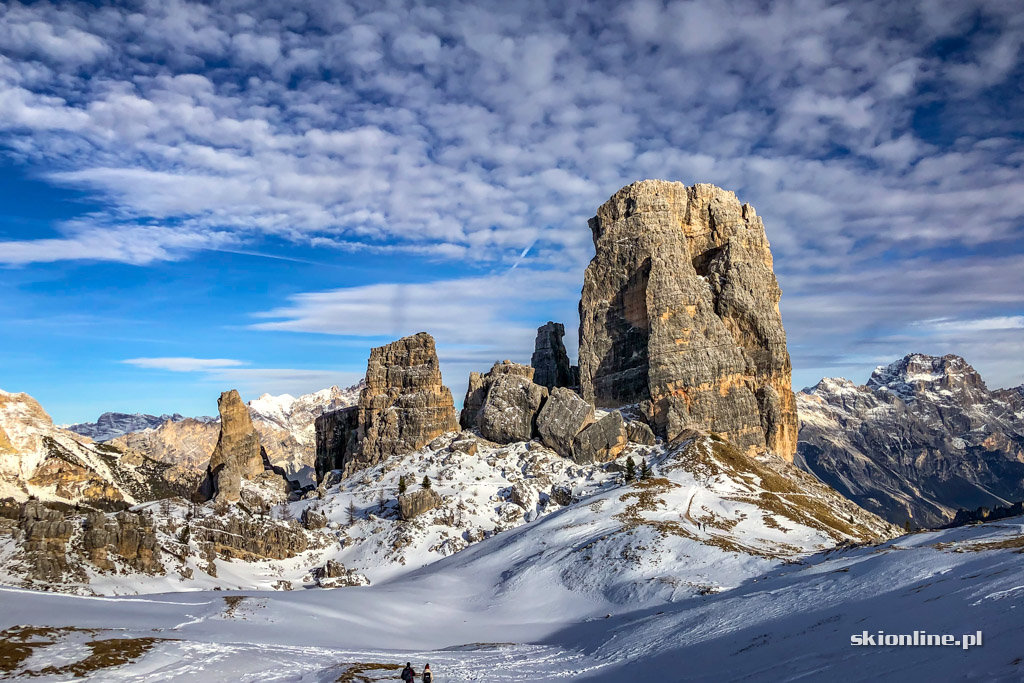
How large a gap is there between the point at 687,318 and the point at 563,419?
132ft

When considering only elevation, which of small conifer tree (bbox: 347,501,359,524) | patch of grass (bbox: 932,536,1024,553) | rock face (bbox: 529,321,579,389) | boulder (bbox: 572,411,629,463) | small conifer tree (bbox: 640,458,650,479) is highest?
rock face (bbox: 529,321,579,389)

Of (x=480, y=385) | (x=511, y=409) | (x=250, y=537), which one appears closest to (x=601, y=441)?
(x=511, y=409)

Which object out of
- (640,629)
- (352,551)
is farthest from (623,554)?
(352,551)

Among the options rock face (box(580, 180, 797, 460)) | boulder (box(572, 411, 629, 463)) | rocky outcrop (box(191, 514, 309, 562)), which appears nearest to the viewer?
rocky outcrop (box(191, 514, 309, 562))

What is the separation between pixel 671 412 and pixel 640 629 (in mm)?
97806

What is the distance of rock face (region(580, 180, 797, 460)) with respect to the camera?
146875 mm

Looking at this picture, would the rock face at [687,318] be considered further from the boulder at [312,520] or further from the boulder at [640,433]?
the boulder at [312,520]

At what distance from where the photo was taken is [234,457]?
132 meters

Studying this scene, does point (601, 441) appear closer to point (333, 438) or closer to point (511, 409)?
point (511, 409)

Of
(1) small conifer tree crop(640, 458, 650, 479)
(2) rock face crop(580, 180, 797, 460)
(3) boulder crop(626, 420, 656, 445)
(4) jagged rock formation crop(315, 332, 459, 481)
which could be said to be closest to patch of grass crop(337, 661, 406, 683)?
(1) small conifer tree crop(640, 458, 650, 479)

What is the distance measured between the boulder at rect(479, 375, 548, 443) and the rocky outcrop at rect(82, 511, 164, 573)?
238ft

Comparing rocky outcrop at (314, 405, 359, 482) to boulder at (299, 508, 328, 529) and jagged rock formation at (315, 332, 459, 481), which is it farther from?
boulder at (299, 508, 328, 529)

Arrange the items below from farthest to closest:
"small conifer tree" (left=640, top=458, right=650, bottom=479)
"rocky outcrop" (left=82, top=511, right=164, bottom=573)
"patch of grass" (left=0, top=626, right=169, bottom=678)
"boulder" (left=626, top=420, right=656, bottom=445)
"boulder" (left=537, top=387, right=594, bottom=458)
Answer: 1. "boulder" (left=626, top=420, right=656, bottom=445)
2. "boulder" (left=537, top=387, right=594, bottom=458)
3. "small conifer tree" (left=640, top=458, right=650, bottom=479)
4. "rocky outcrop" (left=82, top=511, right=164, bottom=573)
5. "patch of grass" (left=0, top=626, right=169, bottom=678)

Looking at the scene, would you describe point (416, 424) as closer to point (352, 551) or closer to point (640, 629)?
point (352, 551)
